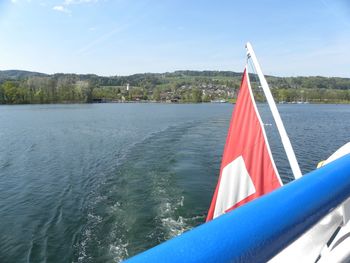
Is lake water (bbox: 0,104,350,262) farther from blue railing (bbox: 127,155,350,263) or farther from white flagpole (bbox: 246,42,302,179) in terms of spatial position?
blue railing (bbox: 127,155,350,263)

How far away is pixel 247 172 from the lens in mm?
3527

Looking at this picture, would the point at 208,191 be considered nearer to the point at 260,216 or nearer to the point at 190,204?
the point at 190,204

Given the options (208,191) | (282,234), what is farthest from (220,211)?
(208,191)

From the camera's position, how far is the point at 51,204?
38.4 feet

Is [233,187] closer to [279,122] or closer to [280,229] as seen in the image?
[279,122]

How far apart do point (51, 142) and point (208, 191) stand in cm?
1939

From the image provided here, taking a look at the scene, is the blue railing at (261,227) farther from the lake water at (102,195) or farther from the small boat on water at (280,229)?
the lake water at (102,195)

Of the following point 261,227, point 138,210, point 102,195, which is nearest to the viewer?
point 261,227

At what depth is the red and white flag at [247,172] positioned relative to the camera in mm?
3494

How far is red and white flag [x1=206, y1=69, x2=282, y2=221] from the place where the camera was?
349 centimetres

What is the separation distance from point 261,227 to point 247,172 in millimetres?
2754

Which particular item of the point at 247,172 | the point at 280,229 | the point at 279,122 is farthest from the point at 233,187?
the point at 280,229

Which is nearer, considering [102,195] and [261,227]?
[261,227]

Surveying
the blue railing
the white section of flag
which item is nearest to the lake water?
the white section of flag
